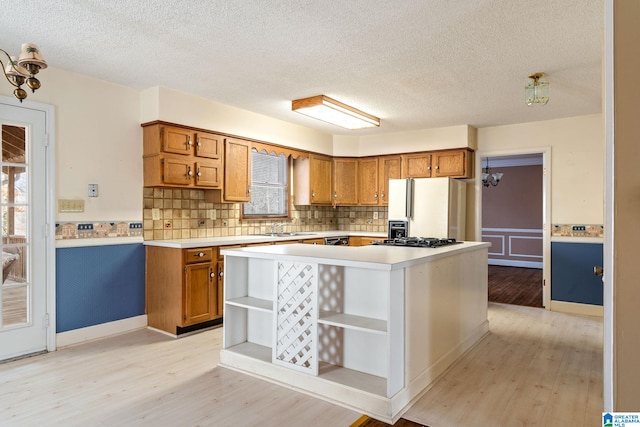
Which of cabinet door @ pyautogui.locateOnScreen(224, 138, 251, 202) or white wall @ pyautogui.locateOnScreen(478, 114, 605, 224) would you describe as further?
white wall @ pyautogui.locateOnScreen(478, 114, 605, 224)

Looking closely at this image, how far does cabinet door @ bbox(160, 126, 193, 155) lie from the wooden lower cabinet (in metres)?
0.98

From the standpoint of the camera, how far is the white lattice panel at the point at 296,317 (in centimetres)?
253

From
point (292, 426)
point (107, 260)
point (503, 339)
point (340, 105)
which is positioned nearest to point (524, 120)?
point (340, 105)

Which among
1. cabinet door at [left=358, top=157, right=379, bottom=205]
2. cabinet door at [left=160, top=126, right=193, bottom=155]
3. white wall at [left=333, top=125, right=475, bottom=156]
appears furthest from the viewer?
cabinet door at [left=358, top=157, right=379, bottom=205]

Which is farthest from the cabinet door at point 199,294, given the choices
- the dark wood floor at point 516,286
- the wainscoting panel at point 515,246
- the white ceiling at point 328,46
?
the wainscoting panel at point 515,246

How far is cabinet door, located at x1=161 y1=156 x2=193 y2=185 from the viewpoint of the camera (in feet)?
12.6

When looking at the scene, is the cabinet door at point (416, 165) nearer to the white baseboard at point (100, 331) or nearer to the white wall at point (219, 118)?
the white wall at point (219, 118)

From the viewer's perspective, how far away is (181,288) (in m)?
3.64

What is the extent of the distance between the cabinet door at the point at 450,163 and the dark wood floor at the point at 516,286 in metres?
1.87

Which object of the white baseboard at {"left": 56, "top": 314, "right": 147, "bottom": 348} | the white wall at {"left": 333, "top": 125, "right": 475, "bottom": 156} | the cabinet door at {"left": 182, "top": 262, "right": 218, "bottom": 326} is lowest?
the white baseboard at {"left": 56, "top": 314, "right": 147, "bottom": 348}

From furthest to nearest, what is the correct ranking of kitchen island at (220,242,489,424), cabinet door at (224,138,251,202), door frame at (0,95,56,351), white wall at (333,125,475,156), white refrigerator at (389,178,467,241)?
white wall at (333,125,475,156)
white refrigerator at (389,178,467,241)
cabinet door at (224,138,251,202)
door frame at (0,95,56,351)
kitchen island at (220,242,489,424)

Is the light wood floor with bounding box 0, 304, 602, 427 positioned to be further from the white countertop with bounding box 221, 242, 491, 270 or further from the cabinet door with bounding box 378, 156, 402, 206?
the cabinet door with bounding box 378, 156, 402, 206

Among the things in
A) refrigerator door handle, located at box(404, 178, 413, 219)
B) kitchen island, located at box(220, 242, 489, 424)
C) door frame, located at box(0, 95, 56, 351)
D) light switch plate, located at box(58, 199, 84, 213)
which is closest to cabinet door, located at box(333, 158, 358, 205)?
refrigerator door handle, located at box(404, 178, 413, 219)

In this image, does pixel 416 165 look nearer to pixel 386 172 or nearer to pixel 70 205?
pixel 386 172
